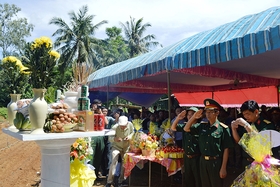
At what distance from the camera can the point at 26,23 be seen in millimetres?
30531

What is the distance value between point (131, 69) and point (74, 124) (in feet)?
11.0

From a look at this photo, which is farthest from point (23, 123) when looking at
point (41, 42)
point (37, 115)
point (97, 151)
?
point (97, 151)

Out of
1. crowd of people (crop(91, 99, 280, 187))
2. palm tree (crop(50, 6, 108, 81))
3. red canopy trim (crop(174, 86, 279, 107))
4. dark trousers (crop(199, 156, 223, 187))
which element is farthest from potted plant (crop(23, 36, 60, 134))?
palm tree (crop(50, 6, 108, 81))

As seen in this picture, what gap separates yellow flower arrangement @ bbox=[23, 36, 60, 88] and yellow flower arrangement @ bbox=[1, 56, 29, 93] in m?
0.49

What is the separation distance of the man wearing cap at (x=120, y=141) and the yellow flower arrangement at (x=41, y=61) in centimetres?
273

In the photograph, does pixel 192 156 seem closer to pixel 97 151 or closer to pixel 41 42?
pixel 97 151

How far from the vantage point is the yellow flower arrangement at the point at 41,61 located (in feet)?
6.70

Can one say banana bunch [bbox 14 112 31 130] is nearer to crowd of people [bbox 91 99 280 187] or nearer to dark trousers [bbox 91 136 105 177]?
crowd of people [bbox 91 99 280 187]

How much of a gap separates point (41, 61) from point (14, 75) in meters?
0.69

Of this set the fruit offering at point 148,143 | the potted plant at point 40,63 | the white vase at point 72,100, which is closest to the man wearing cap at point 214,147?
the fruit offering at point 148,143

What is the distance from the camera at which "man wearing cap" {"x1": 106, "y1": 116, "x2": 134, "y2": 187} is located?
4719mm

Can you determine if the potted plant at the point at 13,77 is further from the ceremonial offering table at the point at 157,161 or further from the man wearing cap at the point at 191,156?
the ceremonial offering table at the point at 157,161

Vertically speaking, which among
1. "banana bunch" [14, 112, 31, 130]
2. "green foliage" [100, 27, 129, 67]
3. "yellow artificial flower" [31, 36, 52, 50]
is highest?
"green foliage" [100, 27, 129, 67]

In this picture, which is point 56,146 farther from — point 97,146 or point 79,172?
point 97,146
